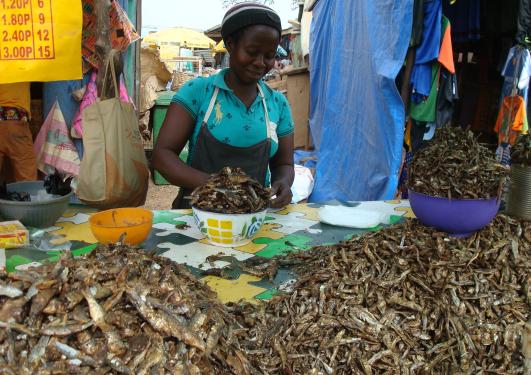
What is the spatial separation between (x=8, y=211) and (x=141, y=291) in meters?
1.31

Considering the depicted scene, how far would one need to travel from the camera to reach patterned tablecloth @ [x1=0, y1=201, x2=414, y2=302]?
5.57ft

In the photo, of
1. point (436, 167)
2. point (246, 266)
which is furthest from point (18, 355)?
point (436, 167)

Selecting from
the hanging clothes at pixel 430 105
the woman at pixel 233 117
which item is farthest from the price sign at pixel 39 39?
the hanging clothes at pixel 430 105

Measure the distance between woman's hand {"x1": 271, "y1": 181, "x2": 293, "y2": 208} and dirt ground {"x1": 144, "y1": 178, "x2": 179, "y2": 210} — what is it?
4.36 meters

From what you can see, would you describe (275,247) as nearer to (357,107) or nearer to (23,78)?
(23,78)

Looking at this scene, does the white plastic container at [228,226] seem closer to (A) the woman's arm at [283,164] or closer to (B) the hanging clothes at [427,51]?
(A) the woman's arm at [283,164]

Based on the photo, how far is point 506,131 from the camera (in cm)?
464

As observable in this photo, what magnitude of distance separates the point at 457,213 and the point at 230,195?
991 mm

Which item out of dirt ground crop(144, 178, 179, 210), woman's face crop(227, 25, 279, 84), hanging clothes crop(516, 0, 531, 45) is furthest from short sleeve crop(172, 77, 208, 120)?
dirt ground crop(144, 178, 179, 210)

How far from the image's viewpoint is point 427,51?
435cm

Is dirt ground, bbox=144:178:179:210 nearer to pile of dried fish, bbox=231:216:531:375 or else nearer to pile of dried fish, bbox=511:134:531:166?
pile of dried fish, bbox=511:134:531:166

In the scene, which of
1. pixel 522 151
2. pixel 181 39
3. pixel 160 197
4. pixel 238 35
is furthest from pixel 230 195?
pixel 181 39

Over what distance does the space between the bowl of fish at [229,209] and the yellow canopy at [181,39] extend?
22.7m

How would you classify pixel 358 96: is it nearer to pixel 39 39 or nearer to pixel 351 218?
pixel 351 218
